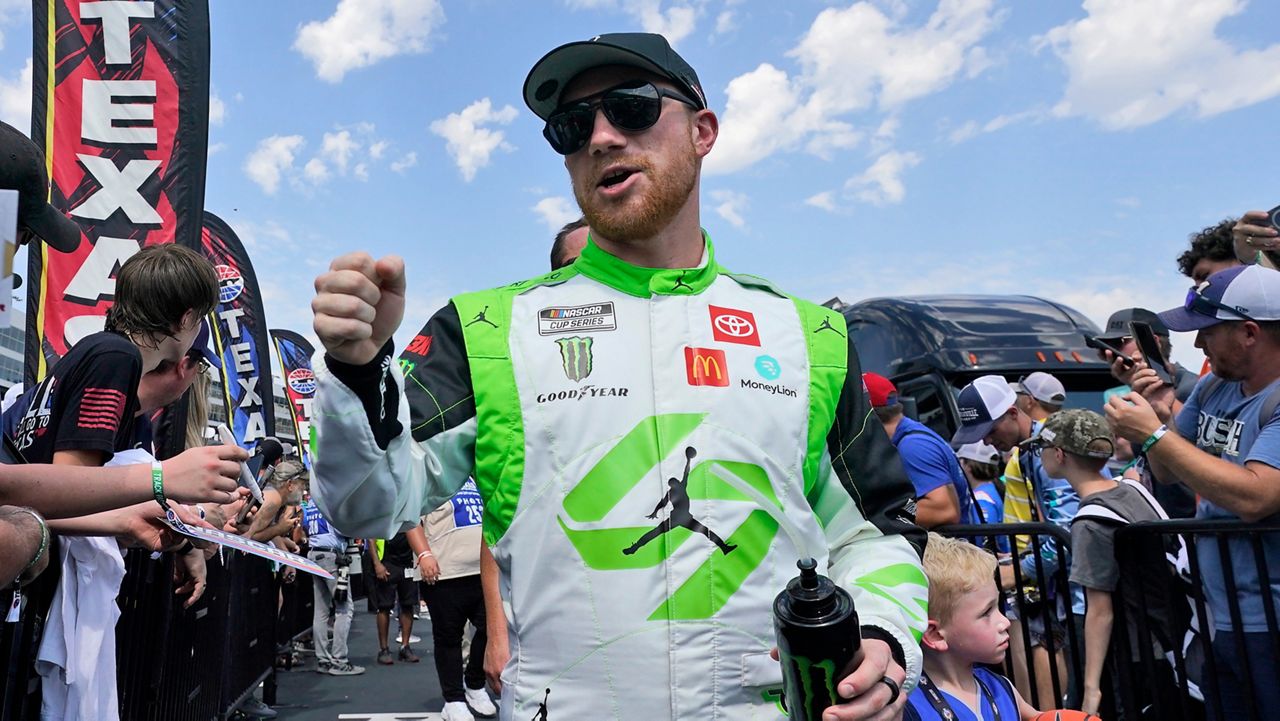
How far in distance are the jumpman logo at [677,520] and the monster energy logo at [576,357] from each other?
10.8 inches

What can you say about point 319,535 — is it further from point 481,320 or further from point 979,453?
point 481,320

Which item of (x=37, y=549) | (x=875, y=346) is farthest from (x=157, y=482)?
(x=875, y=346)

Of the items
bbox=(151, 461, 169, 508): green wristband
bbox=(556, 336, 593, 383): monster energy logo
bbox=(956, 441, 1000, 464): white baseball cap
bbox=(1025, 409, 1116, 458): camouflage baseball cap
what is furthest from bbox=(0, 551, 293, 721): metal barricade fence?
bbox=(956, 441, 1000, 464): white baseball cap

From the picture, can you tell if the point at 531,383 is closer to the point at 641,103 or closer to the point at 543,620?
the point at 543,620

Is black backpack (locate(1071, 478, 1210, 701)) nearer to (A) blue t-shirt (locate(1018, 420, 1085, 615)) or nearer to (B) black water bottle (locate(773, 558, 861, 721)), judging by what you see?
(A) blue t-shirt (locate(1018, 420, 1085, 615))

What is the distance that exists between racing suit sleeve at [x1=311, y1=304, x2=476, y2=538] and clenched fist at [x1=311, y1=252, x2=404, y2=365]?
0.15 ft

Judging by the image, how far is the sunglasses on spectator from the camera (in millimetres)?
3492

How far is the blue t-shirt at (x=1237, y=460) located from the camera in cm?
333

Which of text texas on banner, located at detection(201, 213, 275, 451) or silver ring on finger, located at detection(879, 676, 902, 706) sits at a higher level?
text texas on banner, located at detection(201, 213, 275, 451)

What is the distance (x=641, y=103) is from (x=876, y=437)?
872mm

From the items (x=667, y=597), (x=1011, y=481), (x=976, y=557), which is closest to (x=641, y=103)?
(x=667, y=597)

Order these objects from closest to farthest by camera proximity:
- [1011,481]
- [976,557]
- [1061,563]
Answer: [976,557] → [1061,563] → [1011,481]

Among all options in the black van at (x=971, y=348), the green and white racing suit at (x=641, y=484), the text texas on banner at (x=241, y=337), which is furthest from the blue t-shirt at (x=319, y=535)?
the green and white racing suit at (x=641, y=484)

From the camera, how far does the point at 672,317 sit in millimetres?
1893
